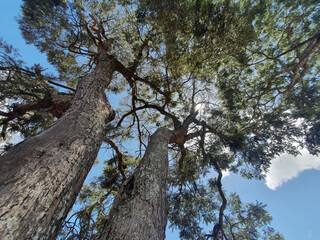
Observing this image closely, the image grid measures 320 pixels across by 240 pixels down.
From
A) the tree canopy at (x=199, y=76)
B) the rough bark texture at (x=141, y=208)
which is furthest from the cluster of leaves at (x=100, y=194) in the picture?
the rough bark texture at (x=141, y=208)

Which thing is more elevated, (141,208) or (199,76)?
(199,76)

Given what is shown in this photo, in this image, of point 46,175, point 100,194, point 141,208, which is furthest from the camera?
point 100,194

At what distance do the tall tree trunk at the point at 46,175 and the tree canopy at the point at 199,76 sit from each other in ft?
5.42

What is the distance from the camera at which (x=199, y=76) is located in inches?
209

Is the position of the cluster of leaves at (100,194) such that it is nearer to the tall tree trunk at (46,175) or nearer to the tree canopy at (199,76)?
the tree canopy at (199,76)

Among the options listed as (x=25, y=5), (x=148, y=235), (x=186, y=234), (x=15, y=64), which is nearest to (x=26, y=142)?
(x=148, y=235)

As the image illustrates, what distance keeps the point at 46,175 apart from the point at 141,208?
2.51 feet

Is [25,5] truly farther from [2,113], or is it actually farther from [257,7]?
[257,7]

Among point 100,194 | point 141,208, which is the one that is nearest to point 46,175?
point 141,208

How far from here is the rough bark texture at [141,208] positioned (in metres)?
1.09

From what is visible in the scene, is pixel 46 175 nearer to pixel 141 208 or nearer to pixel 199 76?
pixel 141 208

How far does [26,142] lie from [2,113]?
2.73 m

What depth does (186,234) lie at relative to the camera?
4441 millimetres

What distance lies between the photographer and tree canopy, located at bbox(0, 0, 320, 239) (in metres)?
3.70
